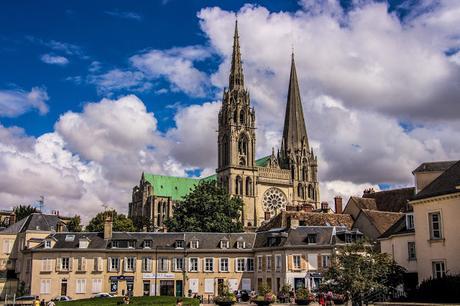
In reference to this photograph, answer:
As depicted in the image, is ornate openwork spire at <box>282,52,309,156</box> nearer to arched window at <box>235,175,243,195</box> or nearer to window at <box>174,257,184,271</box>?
arched window at <box>235,175,243,195</box>

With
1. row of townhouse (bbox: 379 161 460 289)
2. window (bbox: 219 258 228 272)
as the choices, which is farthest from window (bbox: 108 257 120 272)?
row of townhouse (bbox: 379 161 460 289)

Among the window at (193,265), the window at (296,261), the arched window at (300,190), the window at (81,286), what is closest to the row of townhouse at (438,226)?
the window at (296,261)

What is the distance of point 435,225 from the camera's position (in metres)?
32.6

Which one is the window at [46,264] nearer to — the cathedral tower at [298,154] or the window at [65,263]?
the window at [65,263]

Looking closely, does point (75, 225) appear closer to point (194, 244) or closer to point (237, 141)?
point (194, 244)

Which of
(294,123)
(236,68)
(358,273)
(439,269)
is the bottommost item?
(358,273)

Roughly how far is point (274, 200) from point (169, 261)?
2488 inches

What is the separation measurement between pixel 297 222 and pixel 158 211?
72.5 meters

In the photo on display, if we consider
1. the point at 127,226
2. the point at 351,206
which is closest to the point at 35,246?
the point at 127,226

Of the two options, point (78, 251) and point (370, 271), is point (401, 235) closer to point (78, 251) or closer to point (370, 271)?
point (370, 271)

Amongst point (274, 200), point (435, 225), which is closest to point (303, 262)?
point (435, 225)

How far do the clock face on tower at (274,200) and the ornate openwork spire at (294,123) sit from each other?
1132 cm

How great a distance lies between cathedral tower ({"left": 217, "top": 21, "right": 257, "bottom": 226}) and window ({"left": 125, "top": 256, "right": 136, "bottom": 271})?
5523 cm

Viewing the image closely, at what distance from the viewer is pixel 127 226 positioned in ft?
274
